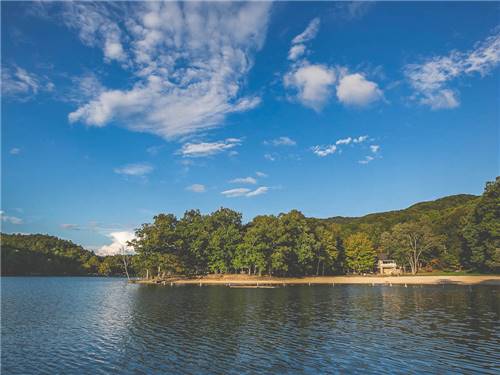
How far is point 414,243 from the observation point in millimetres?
135750

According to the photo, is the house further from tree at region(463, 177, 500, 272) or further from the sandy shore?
tree at region(463, 177, 500, 272)

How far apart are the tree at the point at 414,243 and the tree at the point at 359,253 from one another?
1012 centimetres

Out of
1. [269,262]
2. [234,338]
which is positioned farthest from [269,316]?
[269,262]

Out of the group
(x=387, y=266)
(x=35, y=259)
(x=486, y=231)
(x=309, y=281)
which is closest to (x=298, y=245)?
(x=309, y=281)

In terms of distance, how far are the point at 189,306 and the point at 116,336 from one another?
68.0 feet

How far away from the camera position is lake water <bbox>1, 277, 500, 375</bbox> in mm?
23469

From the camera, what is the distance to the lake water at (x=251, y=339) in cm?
2347

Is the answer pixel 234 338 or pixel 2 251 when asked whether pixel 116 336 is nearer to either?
pixel 234 338

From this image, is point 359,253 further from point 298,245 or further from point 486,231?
point 486,231

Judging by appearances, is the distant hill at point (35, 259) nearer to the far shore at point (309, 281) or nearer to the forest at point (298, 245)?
the forest at point (298, 245)

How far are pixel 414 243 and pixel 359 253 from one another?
21229 millimetres

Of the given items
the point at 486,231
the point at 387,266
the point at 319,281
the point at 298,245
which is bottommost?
the point at 319,281

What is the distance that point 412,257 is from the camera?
13700cm

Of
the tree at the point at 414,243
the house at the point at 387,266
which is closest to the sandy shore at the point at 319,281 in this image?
the tree at the point at 414,243
